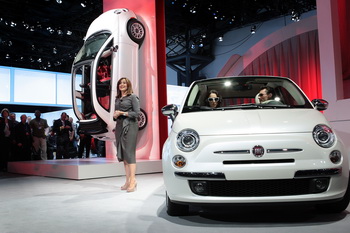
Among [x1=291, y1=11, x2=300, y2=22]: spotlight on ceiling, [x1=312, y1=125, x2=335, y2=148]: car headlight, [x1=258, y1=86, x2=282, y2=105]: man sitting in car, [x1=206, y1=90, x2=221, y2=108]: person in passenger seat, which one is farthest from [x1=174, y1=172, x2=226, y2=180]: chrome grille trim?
[x1=291, y1=11, x2=300, y2=22]: spotlight on ceiling

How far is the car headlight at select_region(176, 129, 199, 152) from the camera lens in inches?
109

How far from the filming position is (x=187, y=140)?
9.21 ft

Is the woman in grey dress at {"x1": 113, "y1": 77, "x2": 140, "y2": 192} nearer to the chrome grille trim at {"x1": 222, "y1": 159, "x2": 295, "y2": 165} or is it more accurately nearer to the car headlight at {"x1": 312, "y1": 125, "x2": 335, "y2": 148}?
the chrome grille trim at {"x1": 222, "y1": 159, "x2": 295, "y2": 165}

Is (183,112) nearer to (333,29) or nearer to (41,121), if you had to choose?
(333,29)

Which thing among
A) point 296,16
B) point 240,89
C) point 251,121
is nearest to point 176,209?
point 251,121

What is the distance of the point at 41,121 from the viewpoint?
Answer: 9.95 metres

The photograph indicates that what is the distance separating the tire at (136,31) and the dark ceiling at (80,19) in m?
4.55

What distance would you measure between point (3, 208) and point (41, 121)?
6.30 meters

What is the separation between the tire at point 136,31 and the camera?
25.4ft

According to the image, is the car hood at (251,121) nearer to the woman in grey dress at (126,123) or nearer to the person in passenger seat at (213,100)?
the person in passenger seat at (213,100)

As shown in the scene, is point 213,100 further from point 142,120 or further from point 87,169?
point 142,120

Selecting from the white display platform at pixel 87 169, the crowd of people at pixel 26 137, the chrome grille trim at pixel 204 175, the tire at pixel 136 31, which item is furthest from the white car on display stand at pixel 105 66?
the chrome grille trim at pixel 204 175

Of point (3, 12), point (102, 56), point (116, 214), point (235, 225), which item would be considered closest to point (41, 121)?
point (102, 56)

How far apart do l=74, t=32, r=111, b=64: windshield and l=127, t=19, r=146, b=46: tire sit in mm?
489
